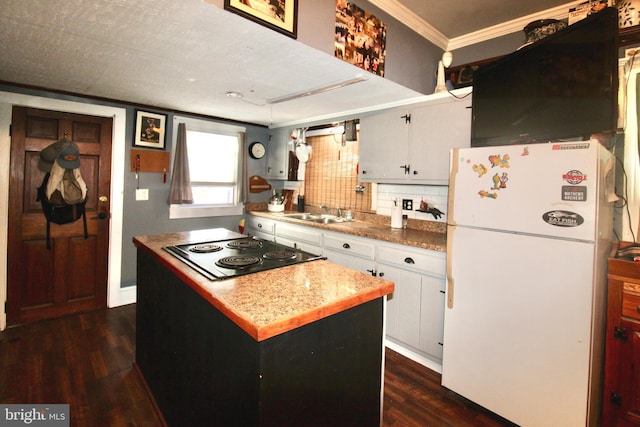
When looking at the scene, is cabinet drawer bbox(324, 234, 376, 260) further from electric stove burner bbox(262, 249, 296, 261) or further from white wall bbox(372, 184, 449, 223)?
electric stove burner bbox(262, 249, 296, 261)

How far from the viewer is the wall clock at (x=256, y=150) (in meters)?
4.35

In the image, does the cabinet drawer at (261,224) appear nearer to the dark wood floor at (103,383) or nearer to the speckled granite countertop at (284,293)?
the dark wood floor at (103,383)

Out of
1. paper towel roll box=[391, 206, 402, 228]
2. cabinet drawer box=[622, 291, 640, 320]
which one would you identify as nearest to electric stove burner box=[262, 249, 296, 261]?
paper towel roll box=[391, 206, 402, 228]

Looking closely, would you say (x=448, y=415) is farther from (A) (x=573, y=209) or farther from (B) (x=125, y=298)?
(B) (x=125, y=298)

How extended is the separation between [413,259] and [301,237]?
A: 136cm

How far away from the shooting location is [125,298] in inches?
134

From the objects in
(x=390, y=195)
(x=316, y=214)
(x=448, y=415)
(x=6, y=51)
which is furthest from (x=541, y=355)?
(x=6, y=51)

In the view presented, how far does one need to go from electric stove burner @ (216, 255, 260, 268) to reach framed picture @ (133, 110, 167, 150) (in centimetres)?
246

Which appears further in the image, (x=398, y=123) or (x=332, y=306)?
(x=398, y=123)

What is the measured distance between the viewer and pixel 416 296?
2424 mm

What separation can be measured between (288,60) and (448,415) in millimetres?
2387

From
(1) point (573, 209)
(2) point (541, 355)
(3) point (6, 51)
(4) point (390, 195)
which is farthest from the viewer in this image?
(4) point (390, 195)

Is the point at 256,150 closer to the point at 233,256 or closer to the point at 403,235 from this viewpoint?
the point at 403,235

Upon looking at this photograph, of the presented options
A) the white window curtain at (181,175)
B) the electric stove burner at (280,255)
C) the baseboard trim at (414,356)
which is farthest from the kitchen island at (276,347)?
the white window curtain at (181,175)
